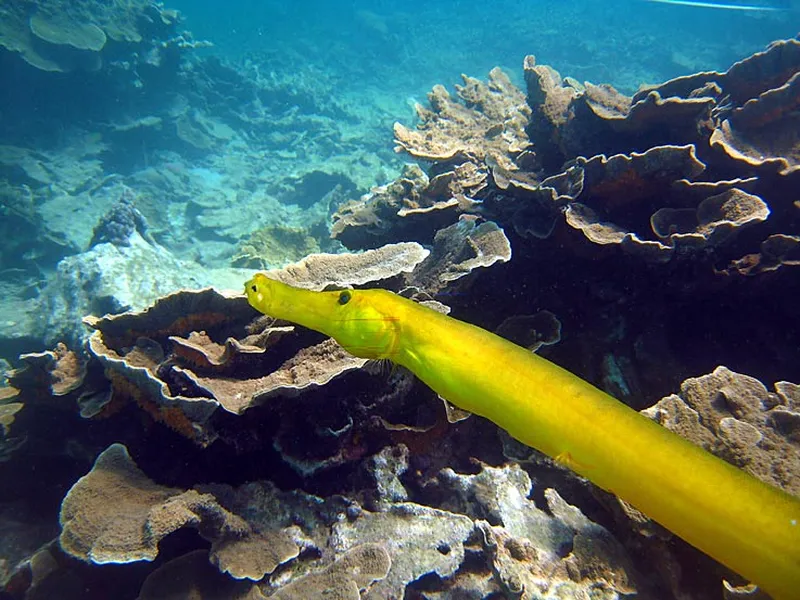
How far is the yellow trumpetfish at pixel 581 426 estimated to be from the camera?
58.7 inches

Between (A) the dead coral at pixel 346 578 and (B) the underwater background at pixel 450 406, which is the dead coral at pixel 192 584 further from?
(A) the dead coral at pixel 346 578

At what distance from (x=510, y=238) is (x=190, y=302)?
271cm

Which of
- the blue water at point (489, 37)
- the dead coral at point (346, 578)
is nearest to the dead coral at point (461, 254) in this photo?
the dead coral at point (346, 578)

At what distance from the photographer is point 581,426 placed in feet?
5.44

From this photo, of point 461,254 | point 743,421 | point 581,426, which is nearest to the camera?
point 581,426

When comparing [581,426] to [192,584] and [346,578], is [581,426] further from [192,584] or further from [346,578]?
[192,584]

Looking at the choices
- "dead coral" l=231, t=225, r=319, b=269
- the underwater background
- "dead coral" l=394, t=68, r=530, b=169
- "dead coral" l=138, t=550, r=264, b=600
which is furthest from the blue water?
"dead coral" l=138, t=550, r=264, b=600

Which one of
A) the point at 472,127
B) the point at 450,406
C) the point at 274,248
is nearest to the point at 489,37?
the point at 274,248

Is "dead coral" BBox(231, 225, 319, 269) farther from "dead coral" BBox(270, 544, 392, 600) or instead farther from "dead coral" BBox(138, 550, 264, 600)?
"dead coral" BBox(270, 544, 392, 600)

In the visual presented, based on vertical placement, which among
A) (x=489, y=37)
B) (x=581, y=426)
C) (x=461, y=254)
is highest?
(x=489, y=37)

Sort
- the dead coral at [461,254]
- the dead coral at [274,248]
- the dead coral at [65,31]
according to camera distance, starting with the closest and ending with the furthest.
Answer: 1. the dead coral at [461,254]
2. the dead coral at [274,248]
3. the dead coral at [65,31]

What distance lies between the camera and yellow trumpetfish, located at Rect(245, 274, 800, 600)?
4.90 feet

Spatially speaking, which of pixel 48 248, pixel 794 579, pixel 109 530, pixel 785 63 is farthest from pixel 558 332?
pixel 48 248

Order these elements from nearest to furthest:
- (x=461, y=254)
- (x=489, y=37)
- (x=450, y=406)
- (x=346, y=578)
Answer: (x=346, y=578) < (x=450, y=406) < (x=461, y=254) < (x=489, y=37)
